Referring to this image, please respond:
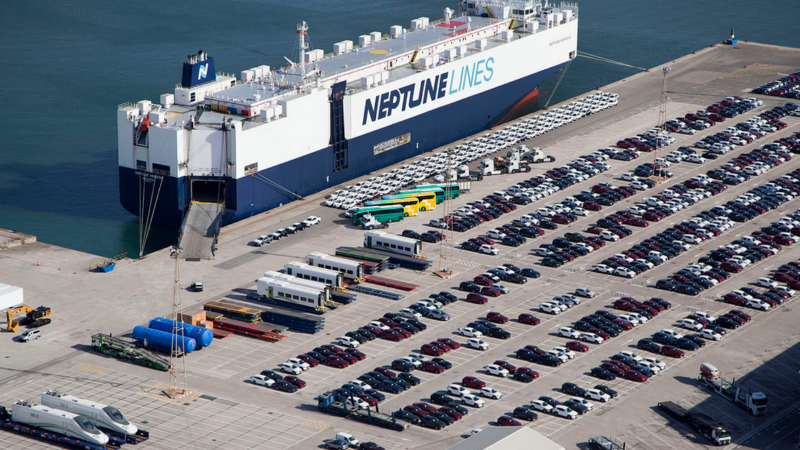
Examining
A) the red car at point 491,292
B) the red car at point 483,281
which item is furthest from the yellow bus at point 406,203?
the red car at point 491,292

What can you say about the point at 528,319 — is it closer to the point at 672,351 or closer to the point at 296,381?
the point at 672,351

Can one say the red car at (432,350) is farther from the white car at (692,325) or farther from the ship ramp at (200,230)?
the ship ramp at (200,230)

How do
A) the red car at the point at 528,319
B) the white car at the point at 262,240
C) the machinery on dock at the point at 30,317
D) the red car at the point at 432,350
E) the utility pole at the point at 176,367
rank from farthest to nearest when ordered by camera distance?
the white car at the point at 262,240, the red car at the point at 528,319, the machinery on dock at the point at 30,317, the red car at the point at 432,350, the utility pole at the point at 176,367

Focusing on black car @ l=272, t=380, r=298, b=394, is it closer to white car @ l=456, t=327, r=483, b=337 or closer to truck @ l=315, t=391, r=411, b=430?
truck @ l=315, t=391, r=411, b=430

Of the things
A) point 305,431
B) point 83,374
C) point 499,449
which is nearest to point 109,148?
point 83,374

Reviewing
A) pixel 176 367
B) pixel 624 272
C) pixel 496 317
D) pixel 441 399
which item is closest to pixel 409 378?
pixel 441 399

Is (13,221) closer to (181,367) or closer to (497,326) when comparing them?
(181,367)
